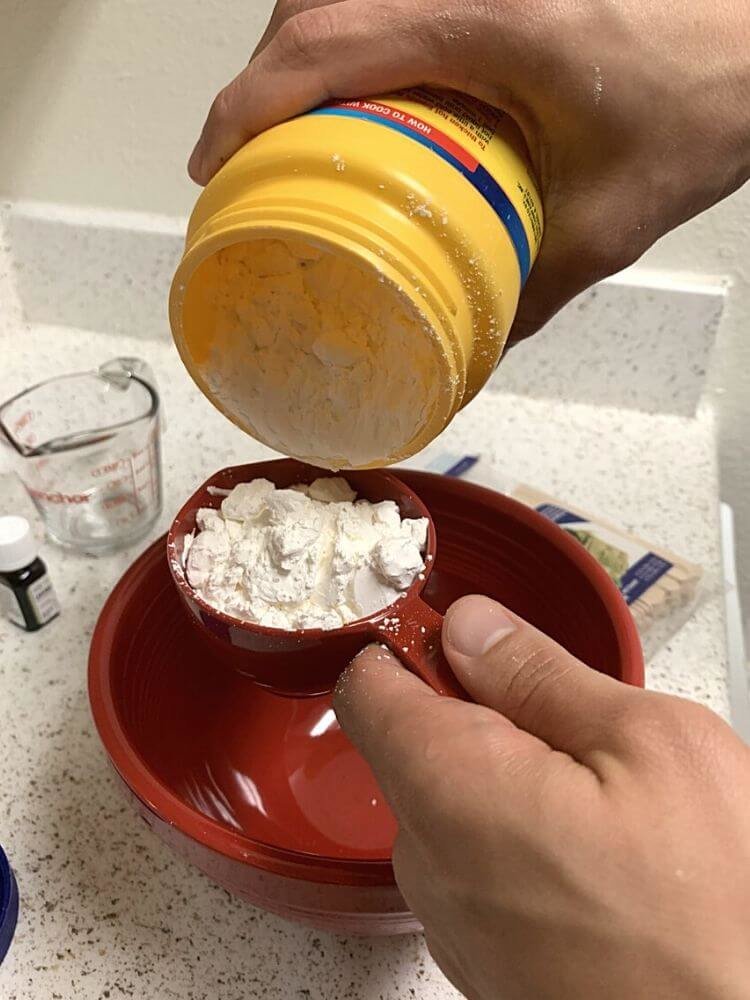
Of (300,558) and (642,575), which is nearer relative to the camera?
(300,558)

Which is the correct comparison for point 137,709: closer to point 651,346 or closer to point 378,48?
point 378,48

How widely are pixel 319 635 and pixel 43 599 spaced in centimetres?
29

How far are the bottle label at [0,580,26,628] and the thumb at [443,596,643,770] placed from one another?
0.38 meters

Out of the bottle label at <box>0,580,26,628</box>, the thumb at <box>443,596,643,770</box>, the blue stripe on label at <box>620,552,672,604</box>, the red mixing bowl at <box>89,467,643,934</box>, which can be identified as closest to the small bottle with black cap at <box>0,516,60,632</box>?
the bottle label at <box>0,580,26,628</box>

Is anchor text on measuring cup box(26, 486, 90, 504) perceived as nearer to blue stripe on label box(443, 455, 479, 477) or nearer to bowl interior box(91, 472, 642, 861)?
bowl interior box(91, 472, 642, 861)

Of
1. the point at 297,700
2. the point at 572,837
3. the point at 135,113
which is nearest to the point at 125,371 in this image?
the point at 135,113

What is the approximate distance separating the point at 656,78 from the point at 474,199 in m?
0.14

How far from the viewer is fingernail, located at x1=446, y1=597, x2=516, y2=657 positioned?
424 mm

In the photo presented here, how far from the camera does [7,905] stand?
0.49 m

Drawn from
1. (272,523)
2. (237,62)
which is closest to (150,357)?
(237,62)

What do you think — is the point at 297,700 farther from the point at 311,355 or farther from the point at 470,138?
the point at 470,138

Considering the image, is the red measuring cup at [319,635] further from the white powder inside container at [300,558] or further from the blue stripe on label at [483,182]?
the blue stripe on label at [483,182]

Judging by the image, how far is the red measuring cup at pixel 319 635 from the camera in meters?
0.47

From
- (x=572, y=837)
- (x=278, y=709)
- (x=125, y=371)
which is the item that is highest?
(x=572, y=837)
